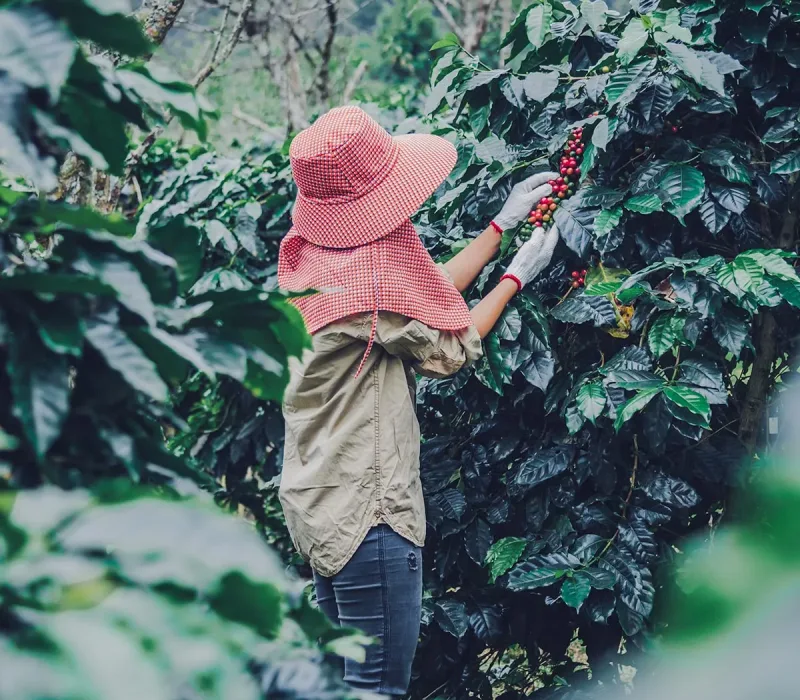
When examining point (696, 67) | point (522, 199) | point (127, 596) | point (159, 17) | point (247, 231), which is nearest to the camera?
point (127, 596)

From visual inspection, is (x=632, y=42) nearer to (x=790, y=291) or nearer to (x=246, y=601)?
(x=790, y=291)

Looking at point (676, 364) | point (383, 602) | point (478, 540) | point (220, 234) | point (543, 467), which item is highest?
point (676, 364)

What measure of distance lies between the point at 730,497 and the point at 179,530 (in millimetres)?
1880

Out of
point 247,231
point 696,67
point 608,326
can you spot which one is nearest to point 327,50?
point 247,231

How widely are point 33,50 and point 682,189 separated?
5.18ft

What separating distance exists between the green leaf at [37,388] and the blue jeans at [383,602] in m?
1.29

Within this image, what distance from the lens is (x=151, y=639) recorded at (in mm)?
608

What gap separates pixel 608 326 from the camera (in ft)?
7.30

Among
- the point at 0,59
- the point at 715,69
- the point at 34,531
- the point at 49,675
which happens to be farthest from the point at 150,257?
the point at 715,69

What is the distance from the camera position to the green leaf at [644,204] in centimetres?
206

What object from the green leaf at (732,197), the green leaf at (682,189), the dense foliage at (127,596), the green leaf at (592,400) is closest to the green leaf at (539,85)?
the green leaf at (682,189)

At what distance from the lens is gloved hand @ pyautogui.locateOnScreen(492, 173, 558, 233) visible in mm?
2268

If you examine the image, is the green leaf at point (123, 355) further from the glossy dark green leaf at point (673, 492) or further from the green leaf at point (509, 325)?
the glossy dark green leaf at point (673, 492)

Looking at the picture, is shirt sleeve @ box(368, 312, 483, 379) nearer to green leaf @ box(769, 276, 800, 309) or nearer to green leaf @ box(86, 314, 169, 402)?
green leaf @ box(769, 276, 800, 309)
